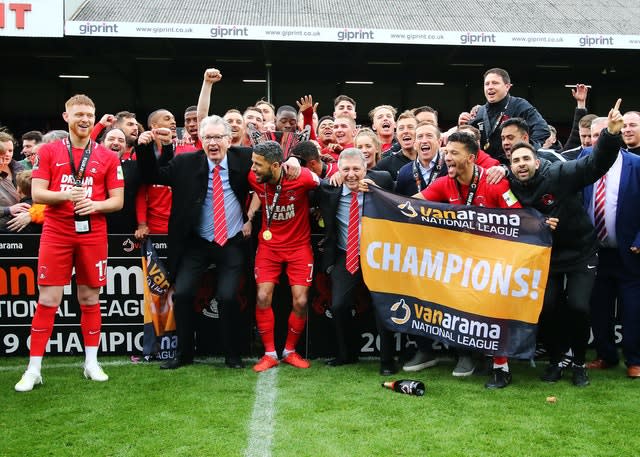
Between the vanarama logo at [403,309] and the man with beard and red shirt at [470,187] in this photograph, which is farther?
the vanarama logo at [403,309]

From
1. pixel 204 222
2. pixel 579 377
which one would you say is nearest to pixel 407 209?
pixel 204 222

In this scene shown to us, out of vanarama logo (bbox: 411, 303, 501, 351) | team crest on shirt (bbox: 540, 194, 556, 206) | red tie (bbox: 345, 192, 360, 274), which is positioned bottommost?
vanarama logo (bbox: 411, 303, 501, 351)

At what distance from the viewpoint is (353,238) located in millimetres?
5512

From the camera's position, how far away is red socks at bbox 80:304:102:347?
5203mm

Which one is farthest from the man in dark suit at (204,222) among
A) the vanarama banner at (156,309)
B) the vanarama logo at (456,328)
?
the vanarama logo at (456,328)

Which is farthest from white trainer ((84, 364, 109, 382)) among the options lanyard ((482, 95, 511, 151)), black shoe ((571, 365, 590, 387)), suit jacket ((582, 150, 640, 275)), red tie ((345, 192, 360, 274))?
suit jacket ((582, 150, 640, 275))

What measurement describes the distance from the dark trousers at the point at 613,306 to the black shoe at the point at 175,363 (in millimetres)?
3286

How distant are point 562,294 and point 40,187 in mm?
3908

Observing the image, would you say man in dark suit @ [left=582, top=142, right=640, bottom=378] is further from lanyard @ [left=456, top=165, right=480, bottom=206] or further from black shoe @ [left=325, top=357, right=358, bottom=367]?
black shoe @ [left=325, top=357, right=358, bottom=367]

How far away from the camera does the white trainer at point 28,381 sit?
16.0 feet

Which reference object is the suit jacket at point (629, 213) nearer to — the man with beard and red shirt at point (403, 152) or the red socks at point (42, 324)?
the man with beard and red shirt at point (403, 152)

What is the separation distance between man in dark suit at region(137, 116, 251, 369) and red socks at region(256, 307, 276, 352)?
0.19m

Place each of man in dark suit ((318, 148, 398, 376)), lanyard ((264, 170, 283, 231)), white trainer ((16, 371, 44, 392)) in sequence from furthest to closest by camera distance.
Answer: lanyard ((264, 170, 283, 231)), man in dark suit ((318, 148, 398, 376)), white trainer ((16, 371, 44, 392))

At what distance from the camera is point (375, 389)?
194 inches
